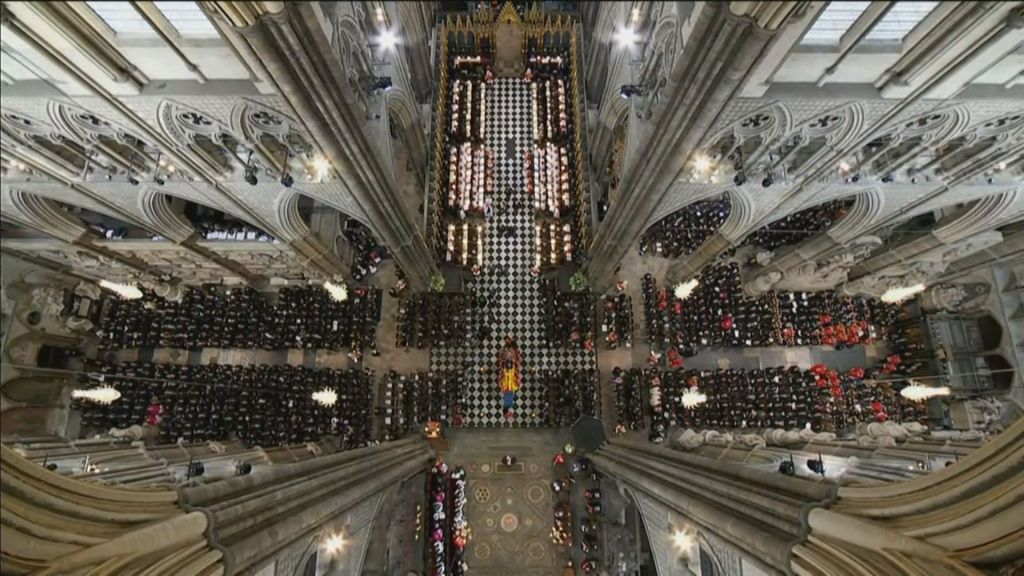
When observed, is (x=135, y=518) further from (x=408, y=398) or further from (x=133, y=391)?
(x=408, y=398)

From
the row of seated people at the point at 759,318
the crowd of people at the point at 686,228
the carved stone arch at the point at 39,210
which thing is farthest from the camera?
the crowd of people at the point at 686,228

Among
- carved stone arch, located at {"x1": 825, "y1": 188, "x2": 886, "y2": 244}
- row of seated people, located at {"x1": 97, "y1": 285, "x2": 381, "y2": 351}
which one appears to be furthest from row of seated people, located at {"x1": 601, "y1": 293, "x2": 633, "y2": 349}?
row of seated people, located at {"x1": 97, "y1": 285, "x2": 381, "y2": 351}

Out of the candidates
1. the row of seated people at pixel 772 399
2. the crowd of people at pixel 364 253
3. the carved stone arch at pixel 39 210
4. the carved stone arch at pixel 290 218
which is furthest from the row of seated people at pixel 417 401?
the carved stone arch at pixel 39 210

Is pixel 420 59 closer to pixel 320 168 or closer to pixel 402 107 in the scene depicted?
pixel 402 107

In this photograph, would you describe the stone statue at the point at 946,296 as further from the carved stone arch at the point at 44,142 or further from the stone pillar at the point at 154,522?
the carved stone arch at the point at 44,142

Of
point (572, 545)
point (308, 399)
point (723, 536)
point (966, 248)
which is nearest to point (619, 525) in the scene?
point (572, 545)

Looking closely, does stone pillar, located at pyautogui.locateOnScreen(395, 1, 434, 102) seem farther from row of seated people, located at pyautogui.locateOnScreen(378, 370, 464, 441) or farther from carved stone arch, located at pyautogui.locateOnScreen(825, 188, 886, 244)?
carved stone arch, located at pyautogui.locateOnScreen(825, 188, 886, 244)
